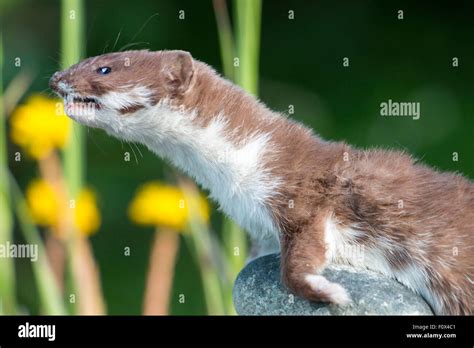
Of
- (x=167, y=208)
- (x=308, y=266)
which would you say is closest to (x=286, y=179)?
(x=308, y=266)

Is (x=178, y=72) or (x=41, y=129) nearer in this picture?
(x=178, y=72)

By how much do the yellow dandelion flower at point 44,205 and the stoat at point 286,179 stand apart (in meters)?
0.97

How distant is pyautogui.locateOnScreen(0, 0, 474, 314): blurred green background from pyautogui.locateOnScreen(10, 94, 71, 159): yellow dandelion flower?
2.77 feet

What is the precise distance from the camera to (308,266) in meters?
2.83

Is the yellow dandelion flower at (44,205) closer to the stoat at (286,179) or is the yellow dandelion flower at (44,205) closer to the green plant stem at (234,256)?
the green plant stem at (234,256)

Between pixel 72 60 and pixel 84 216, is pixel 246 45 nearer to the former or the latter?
pixel 72 60

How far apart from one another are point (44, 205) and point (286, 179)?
4.46 ft

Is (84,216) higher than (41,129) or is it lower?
lower

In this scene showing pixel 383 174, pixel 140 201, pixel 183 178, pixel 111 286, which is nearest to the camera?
pixel 383 174

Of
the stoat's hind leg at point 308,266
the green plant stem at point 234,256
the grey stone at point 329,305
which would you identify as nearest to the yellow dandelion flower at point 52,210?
the green plant stem at point 234,256
